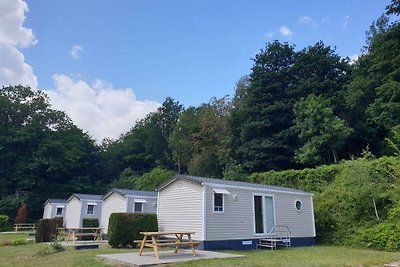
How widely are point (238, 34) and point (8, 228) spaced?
99.2ft

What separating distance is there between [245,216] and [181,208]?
8.84 ft

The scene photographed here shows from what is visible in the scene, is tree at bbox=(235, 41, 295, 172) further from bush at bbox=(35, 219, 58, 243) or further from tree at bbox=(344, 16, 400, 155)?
bush at bbox=(35, 219, 58, 243)

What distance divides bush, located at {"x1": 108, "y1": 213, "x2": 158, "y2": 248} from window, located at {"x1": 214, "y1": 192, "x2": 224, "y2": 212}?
3.18 meters

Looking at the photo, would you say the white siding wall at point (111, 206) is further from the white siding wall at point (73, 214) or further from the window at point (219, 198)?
the window at point (219, 198)

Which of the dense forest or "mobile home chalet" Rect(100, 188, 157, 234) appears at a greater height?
the dense forest

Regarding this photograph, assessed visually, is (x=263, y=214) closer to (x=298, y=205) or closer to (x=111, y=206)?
(x=298, y=205)

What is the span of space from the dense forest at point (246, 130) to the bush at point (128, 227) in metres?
10.6

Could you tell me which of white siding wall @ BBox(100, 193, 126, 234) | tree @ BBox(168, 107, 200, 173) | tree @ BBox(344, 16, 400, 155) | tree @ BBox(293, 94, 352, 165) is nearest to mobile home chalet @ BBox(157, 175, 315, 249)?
white siding wall @ BBox(100, 193, 126, 234)

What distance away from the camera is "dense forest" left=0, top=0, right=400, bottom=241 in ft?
70.4

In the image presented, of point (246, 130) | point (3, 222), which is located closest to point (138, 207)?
point (246, 130)

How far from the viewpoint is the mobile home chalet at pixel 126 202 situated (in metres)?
19.8

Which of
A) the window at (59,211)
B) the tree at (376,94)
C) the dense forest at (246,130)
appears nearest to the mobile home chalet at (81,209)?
the window at (59,211)

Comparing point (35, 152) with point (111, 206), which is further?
point (35, 152)

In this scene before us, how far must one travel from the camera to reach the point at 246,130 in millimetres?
27188
